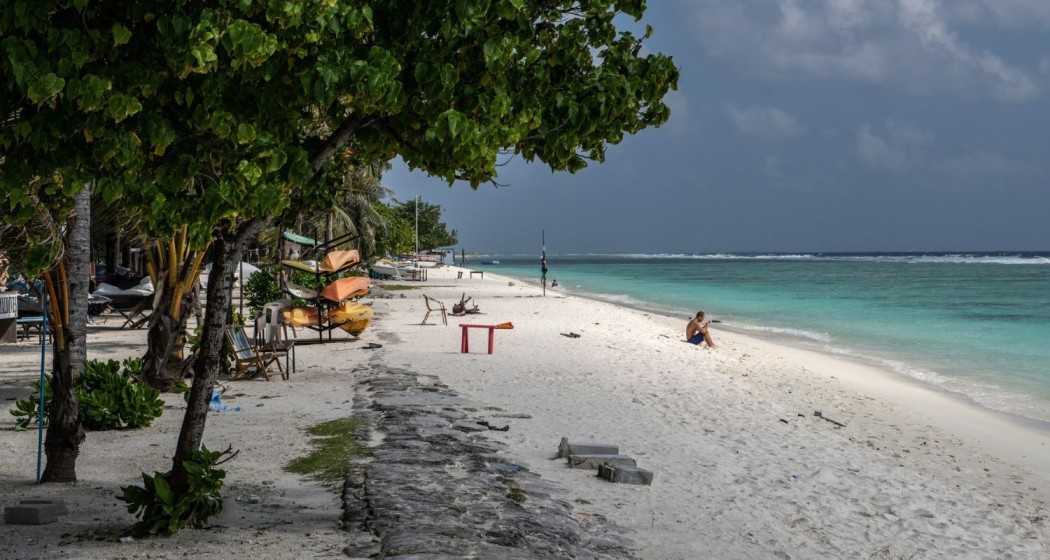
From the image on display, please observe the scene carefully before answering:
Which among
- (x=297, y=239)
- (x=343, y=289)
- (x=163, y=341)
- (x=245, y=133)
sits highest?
(x=245, y=133)

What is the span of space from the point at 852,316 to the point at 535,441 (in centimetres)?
2745

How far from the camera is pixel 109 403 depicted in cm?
812

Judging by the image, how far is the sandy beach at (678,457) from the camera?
559 centimetres

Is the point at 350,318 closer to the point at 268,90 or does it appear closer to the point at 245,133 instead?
the point at 268,90

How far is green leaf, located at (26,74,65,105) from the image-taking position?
10.8 ft

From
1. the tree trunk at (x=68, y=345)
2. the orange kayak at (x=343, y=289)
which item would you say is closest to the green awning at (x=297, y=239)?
the orange kayak at (x=343, y=289)

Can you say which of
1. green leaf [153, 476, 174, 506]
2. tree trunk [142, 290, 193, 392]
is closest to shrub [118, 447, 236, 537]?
green leaf [153, 476, 174, 506]

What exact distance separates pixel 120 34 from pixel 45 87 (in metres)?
0.43

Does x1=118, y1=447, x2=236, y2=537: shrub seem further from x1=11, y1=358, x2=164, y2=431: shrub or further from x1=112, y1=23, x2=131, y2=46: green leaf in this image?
x1=11, y1=358, x2=164, y2=431: shrub

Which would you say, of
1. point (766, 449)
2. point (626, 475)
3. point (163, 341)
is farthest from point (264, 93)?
point (163, 341)

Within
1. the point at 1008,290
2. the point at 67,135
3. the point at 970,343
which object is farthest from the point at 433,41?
the point at 1008,290

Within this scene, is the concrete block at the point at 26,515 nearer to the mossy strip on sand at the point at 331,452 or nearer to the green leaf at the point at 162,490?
the green leaf at the point at 162,490

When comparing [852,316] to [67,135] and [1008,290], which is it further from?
[67,135]

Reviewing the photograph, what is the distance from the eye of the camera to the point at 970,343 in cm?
2334
